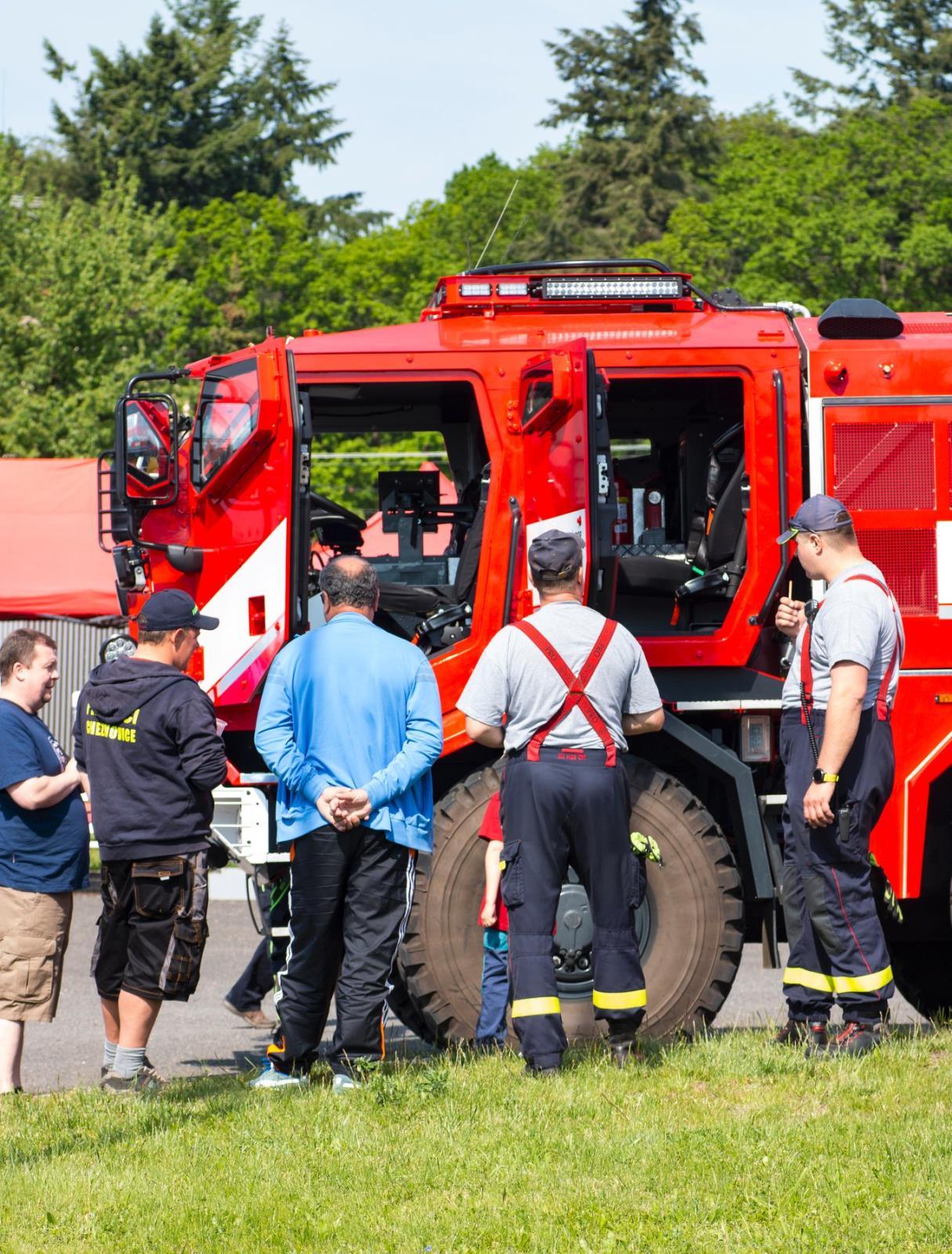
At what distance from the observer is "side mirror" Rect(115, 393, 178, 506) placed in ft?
22.2

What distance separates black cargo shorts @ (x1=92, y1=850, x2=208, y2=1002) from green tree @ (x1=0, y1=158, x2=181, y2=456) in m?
22.6

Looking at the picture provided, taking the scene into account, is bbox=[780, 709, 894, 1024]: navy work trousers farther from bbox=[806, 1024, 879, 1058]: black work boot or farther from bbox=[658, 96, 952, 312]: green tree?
bbox=[658, 96, 952, 312]: green tree

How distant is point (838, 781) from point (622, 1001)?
43.3 inches

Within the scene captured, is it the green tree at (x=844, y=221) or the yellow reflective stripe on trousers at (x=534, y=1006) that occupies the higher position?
the green tree at (x=844, y=221)

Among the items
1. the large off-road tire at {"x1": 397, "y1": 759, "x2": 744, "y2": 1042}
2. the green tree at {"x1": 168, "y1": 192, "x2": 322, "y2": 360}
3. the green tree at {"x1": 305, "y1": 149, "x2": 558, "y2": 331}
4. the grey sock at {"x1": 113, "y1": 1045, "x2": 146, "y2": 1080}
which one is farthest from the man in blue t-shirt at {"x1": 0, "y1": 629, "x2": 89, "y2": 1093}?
the green tree at {"x1": 168, "y1": 192, "x2": 322, "y2": 360}

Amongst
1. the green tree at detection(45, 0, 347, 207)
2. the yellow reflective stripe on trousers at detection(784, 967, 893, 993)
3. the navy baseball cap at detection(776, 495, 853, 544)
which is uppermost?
the green tree at detection(45, 0, 347, 207)

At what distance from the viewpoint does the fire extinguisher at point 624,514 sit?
7414 mm

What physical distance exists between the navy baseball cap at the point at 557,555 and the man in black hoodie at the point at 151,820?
4.22ft

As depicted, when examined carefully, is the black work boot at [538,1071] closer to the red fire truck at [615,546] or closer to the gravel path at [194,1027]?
the red fire truck at [615,546]

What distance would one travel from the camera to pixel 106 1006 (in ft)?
19.9

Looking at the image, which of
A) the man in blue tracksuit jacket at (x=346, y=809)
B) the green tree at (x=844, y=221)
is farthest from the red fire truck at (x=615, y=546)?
the green tree at (x=844, y=221)

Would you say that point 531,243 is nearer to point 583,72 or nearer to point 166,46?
point 583,72

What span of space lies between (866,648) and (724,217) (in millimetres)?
29449

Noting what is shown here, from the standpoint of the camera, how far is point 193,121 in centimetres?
4712
